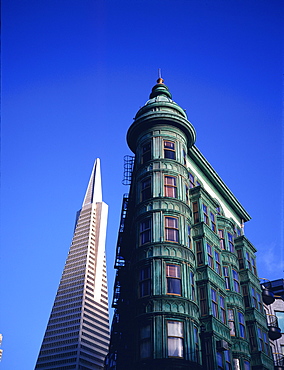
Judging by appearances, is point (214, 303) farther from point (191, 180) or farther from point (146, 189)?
point (191, 180)

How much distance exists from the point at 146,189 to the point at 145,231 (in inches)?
161

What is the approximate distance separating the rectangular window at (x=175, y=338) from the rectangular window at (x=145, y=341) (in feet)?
4.28

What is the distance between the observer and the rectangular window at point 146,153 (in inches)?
1487

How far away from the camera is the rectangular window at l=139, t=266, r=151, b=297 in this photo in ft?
99.9

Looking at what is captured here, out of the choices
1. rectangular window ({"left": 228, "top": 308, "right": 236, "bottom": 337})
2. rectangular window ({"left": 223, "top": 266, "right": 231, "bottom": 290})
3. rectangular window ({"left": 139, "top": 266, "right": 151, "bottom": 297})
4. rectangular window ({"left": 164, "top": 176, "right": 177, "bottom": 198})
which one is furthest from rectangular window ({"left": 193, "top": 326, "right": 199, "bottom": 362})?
rectangular window ({"left": 164, "top": 176, "right": 177, "bottom": 198})

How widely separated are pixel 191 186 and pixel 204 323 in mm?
14319

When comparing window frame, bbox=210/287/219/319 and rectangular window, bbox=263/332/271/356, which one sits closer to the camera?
window frame, bbox=210/287/219/319

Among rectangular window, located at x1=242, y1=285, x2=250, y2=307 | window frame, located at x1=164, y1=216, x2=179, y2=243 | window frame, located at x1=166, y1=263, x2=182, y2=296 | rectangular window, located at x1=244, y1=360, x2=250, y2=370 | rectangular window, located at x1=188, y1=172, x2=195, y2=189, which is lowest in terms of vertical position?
rectangular window, located at x1=244, y1=360, x2=250, y2=370

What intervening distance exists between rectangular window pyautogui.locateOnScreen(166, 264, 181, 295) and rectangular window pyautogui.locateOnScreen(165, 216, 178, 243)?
2.33 metres

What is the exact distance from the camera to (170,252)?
1244 inches

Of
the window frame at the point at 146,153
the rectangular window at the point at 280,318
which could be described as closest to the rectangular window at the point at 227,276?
→ the window frame at the point at 146,153

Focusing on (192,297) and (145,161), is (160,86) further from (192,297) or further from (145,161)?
(192,297)

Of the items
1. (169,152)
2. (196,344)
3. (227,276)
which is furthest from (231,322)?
(169,152)

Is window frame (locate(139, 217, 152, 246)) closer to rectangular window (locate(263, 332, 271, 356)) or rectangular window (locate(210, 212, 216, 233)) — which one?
rectangular window (locate(210, 212, 216, 233))
